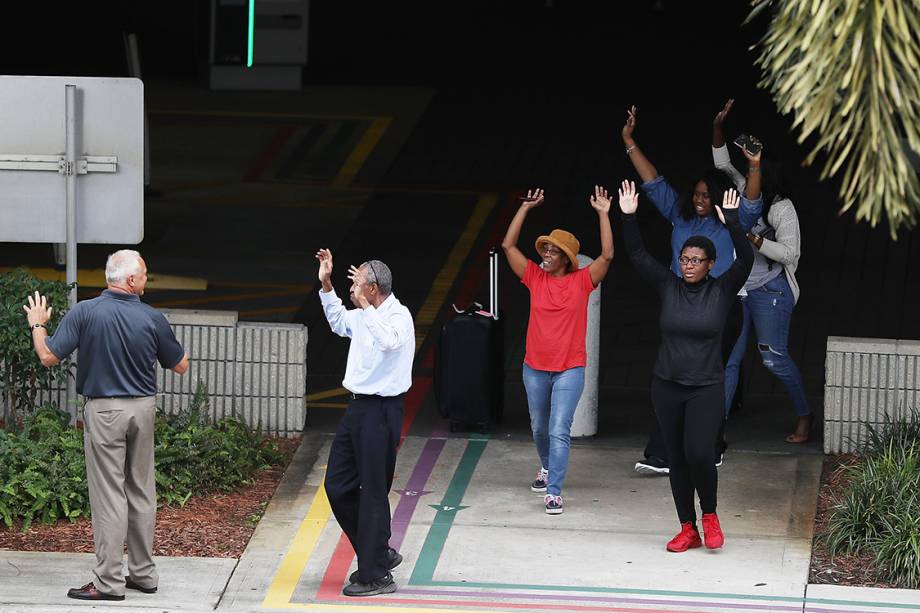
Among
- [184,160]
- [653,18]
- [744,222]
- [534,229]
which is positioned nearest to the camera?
[744,222]

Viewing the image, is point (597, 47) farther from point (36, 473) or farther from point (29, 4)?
point (36, 473)

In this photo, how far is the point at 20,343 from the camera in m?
9.98

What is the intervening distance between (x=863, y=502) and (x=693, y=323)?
132 cm

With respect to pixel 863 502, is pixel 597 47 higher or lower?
higher

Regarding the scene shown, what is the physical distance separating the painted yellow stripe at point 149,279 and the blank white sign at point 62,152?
5.37 metres

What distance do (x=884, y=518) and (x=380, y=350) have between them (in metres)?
2.79

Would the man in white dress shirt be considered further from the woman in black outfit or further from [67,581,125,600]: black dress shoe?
the woman in black outfit

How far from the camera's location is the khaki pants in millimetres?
8250

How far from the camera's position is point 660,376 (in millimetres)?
9102

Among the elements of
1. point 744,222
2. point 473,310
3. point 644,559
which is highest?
point 744,222

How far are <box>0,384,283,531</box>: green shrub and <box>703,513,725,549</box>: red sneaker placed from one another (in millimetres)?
2765

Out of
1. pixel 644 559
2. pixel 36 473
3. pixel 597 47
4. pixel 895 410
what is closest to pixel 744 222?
pixel 895 410

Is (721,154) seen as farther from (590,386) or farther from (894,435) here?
(894,435)

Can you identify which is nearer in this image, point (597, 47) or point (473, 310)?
point (473, 310)
